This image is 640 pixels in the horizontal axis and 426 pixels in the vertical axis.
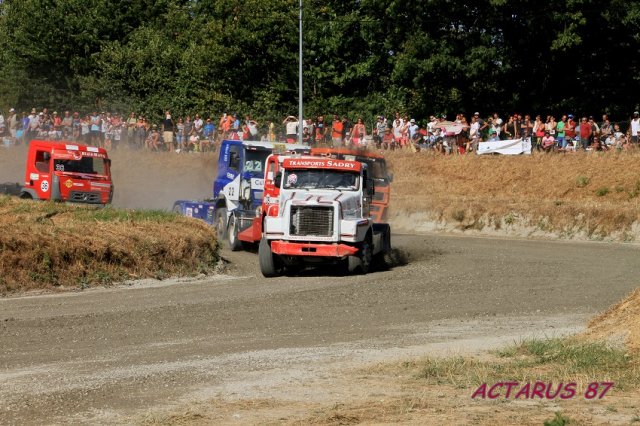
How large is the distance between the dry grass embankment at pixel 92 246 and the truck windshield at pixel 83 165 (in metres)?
9.76

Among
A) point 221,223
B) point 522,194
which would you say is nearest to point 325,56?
point 522,194

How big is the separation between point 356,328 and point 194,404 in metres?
5.70

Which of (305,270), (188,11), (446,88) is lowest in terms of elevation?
(305,270)

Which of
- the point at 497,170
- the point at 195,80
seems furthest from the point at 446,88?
the point at 195,80

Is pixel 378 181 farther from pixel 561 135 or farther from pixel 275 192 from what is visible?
pixel 561 135

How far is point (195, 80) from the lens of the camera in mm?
63062

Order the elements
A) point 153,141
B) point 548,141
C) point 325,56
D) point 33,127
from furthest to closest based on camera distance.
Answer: point 325,56 → point 33,127 → point 153,141 → point 548,141

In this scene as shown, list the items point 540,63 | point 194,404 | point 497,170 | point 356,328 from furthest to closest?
1. point 540,63
2. point 497,170
3. point 356,328
4. point 194,404

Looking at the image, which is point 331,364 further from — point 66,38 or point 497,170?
point 66,38

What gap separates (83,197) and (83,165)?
42.4 inches

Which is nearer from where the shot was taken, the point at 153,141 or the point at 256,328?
the point at 256,328

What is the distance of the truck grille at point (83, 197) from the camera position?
36.0 metres

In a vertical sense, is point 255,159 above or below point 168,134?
below

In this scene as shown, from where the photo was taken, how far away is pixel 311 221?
924 inches
